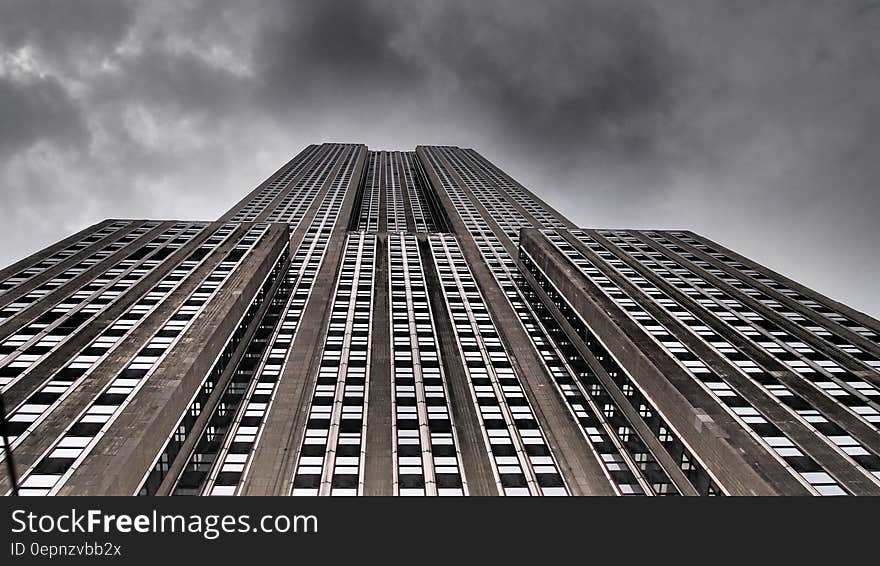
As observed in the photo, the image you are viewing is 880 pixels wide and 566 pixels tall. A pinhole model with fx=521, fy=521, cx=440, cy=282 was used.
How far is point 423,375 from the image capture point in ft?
176

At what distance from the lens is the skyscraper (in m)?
37.2

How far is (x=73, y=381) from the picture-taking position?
41.9 metres

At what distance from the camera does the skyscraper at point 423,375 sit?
37.2m

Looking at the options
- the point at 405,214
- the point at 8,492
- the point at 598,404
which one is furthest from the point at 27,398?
the point at 405,214

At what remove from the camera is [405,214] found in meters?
156

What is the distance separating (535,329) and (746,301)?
1036 inches

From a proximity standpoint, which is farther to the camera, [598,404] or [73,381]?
[598,404]

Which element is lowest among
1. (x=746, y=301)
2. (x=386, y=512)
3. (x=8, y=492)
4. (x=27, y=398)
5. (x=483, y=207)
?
(x=386, y=512)

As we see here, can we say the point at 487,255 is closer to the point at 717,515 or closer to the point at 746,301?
the point at 746,301

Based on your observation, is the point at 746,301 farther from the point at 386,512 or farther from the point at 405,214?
the point at 405,214

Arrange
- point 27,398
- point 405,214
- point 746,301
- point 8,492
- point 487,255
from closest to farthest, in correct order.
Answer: point 8,492
point 27,398
point 746,301
point 487,255
point 405,214

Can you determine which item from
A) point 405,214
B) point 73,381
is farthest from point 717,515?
point 405,214

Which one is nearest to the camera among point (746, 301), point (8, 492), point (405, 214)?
point (8, 492)

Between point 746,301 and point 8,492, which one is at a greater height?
point 746,301
